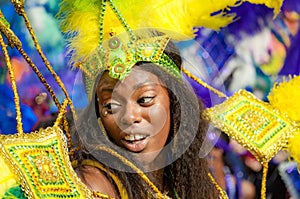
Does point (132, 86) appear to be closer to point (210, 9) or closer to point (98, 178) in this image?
point (98, 178)

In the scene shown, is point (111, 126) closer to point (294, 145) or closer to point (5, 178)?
point (5, 178)

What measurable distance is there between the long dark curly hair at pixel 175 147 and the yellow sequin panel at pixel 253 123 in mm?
93

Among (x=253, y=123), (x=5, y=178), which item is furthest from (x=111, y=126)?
(x=253, y=123)

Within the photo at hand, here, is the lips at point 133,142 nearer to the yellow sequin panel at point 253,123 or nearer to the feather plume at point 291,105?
the yellow sequin panel at point 253,123

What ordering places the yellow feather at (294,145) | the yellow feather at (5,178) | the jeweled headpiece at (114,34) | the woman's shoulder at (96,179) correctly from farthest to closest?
the yellow feather at (294,145), the jeweled headpiece at (114,34), the woman's shoulder at (96,179), the yellow feather at (5,178)

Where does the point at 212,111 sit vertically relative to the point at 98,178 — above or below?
above

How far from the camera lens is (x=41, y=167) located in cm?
207

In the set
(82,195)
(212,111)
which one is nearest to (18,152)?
(82,195)

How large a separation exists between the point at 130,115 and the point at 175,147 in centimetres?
35

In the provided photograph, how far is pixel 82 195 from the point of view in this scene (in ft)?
6.72

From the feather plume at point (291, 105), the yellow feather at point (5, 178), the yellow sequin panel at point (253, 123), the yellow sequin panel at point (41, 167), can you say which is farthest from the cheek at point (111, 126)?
the feather plume at point (291, 105)

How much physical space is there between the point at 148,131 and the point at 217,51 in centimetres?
101

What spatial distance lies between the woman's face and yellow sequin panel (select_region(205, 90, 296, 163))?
0.42 m

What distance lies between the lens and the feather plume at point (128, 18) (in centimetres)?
233
